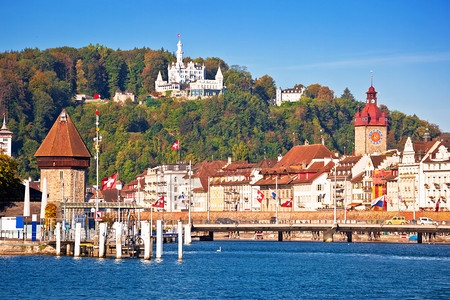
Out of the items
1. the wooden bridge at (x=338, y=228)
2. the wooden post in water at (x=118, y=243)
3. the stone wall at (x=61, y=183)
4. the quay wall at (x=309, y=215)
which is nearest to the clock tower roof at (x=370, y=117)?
the quay wall at (x=309, y=215)

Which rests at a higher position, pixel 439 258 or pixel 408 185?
pixel 408 185

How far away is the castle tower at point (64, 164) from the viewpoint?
368ft

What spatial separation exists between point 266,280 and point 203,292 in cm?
850

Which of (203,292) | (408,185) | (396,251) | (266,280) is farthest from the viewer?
(408,185)

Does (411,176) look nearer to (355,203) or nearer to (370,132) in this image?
(355,203)

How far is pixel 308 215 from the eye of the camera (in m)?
128

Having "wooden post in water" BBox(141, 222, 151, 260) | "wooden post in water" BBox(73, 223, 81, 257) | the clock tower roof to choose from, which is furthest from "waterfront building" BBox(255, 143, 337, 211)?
"wooden post in water" BBox(141, 222, 151, 260)

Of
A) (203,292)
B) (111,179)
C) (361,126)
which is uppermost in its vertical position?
(361,126)

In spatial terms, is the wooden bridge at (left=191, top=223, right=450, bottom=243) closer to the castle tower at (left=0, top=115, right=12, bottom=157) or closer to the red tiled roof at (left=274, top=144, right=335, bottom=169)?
the red tiled roof at (left=274, top=144, right=335, bottom=169)

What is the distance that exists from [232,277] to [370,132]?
102 meters

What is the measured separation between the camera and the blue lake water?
182 ft

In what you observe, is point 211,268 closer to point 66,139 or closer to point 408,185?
point 66,139

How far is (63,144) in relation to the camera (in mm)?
114938

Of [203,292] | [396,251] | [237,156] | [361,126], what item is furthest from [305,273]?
[237,156]
